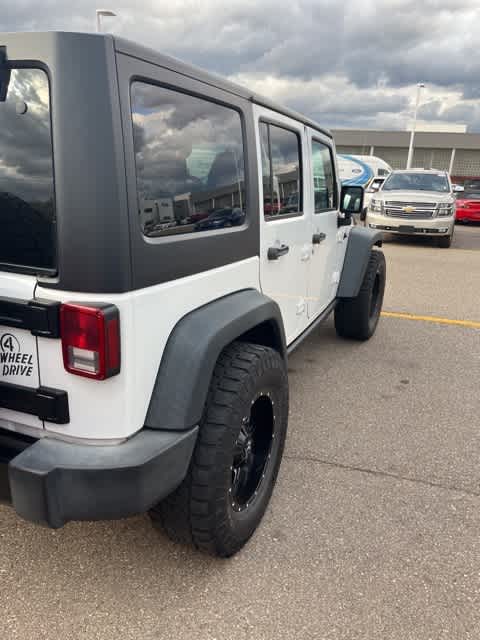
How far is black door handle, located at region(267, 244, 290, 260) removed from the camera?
2.64 metres

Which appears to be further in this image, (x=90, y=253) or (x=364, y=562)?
(x=364, y=562)

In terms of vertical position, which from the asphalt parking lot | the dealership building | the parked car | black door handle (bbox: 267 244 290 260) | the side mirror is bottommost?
the asphalt parking lot

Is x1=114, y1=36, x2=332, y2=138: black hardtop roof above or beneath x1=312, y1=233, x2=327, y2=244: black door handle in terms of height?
above

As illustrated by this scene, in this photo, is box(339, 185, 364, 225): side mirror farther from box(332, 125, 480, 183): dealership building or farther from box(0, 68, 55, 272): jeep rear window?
box(332, 125, 480, 183): dealership building

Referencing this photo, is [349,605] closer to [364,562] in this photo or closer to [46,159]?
[364,562]

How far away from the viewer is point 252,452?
2445mm

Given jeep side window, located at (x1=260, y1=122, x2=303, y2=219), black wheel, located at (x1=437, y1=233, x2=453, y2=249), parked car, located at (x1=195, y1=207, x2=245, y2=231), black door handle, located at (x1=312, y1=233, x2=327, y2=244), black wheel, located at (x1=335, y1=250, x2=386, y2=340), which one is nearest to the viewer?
parked car, located at (x1=195, y1=207, x2=245, y2=231)

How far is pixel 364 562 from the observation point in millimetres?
2254

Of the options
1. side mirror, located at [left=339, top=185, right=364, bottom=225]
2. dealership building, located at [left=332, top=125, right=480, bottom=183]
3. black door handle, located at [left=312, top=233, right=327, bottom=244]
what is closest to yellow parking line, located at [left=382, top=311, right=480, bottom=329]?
side mirror, located at [left=339, top=185, right=364, bottom=225]

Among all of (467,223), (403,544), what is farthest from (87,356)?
(467,223)

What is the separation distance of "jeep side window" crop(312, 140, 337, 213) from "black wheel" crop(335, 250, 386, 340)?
918 millimetres

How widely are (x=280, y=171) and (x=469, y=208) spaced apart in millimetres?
16183

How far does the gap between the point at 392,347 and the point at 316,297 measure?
5.33 ft

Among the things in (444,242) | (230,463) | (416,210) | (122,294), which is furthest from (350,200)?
(444,242)
